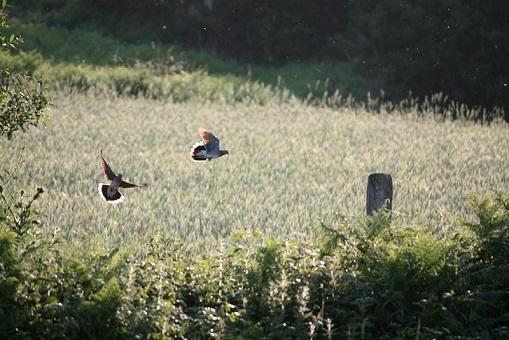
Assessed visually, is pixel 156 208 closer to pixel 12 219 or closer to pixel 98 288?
pixel 12 219

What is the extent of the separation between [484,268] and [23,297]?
10.2 feet

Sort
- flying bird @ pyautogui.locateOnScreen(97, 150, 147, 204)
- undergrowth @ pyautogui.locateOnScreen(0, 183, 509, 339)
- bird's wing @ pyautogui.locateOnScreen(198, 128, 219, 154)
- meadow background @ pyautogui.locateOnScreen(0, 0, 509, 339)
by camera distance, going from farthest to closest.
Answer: bird's wing @ pyautogui.locateOnScreen(198, 128, 219, 154)
flying bird @ pyautogui.locateOnScreen(97, 150, 147, 204)
meadow background @ pyautogui.locateOnScreen(0, 0, 509, 339)
undergrowth @ pyautogui.locateOnScreen(0, 183, 509, 339)

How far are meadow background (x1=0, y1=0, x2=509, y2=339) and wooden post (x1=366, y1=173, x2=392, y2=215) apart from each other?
39cm

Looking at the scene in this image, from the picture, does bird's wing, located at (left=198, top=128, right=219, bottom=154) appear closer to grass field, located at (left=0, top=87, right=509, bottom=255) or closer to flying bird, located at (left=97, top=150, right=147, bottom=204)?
flying bird, located at (left=97, top=150, right=147, bottom=204)

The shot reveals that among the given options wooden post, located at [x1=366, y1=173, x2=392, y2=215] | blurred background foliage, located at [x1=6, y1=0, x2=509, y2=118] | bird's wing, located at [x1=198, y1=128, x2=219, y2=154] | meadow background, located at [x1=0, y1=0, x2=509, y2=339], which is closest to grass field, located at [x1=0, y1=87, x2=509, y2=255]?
meadow background, located at [x1=0, y1=0, x2=509, y2=339]

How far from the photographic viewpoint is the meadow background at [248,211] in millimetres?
5457

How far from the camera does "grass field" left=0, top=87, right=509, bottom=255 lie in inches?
343

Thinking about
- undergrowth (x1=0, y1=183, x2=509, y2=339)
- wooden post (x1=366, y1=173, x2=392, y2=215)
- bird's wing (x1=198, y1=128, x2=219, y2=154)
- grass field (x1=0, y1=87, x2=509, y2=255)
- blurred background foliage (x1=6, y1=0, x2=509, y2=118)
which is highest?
blurred background foliage (x1=6, y1=0, x2=509, y2=118)

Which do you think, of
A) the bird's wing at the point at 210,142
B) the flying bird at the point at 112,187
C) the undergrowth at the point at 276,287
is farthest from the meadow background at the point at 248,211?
the bird's wing at the point at 210,142

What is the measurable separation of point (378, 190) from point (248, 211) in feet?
8.67

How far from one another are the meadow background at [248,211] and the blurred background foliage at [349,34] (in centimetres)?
11

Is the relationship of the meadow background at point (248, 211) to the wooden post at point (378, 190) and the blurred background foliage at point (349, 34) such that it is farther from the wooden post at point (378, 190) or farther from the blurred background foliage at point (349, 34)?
the wooden post at point (378, 190)

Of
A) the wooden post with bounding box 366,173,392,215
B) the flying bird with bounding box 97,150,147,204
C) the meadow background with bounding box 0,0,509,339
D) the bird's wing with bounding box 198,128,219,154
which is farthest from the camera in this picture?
the wooden post with bounding box 366,173,392,215

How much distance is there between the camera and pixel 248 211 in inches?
368
